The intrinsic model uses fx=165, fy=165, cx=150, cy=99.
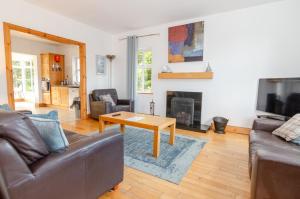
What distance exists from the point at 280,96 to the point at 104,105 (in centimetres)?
350

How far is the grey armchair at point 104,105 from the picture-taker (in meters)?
4.07

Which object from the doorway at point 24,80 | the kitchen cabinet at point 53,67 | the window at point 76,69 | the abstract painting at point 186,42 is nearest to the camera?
the abstract painting at point 186,42

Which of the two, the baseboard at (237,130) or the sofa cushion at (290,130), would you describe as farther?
the baseboard at (237,130)

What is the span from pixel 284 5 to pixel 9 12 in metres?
5.02

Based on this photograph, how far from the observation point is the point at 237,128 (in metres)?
3.60

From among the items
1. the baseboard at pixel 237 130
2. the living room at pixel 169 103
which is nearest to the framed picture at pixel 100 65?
the living room at pixel 169 103

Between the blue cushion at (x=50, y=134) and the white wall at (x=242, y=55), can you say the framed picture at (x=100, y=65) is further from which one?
the blue cushion at (x=50, y=134)

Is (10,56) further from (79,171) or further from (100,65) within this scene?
(79,171)

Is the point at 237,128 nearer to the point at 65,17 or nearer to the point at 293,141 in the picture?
the point at 293,141

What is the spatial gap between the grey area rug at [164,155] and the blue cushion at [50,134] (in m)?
1.15

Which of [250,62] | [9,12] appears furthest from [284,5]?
[9,12]

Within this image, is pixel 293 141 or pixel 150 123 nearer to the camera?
pixel 293 141

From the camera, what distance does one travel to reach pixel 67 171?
112cm

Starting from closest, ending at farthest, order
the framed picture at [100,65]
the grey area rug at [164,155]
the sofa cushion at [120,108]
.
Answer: the grey area rug at [164,155] → the sofa cushion at [120,108] → the framed picture at [100,65]
